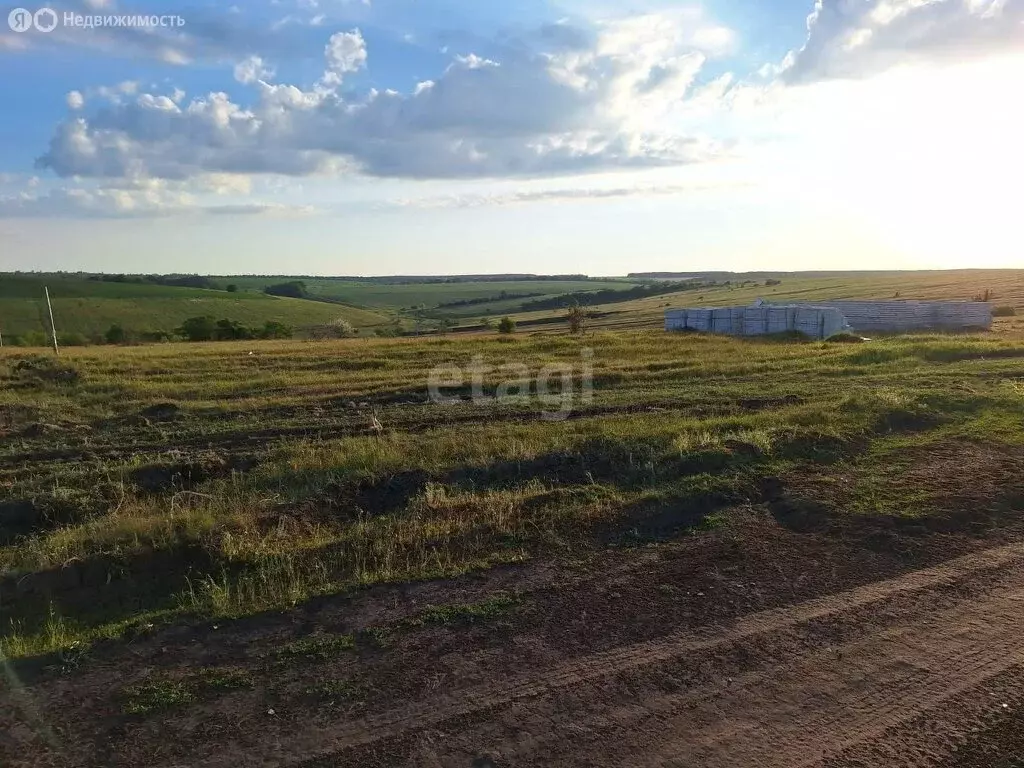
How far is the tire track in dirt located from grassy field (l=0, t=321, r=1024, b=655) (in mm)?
1715

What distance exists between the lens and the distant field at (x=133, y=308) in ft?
210

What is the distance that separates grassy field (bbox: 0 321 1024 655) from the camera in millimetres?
6086

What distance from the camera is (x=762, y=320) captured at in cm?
4144

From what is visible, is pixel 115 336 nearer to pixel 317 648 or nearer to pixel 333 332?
pixel 333 332

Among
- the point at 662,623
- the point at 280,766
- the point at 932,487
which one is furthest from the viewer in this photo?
the point at 932,487

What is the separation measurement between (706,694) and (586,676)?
674mm

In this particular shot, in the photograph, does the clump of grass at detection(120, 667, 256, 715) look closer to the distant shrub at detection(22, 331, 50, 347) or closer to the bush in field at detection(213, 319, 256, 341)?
the distant shrub at detection(22, 331, 50, 347)

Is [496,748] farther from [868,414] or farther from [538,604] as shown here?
[868,414]

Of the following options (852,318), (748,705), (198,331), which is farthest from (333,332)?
(748,705)

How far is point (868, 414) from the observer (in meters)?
11.5

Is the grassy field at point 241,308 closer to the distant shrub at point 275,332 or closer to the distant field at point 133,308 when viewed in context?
the distant field at point 133,308

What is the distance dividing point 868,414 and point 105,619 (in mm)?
10469

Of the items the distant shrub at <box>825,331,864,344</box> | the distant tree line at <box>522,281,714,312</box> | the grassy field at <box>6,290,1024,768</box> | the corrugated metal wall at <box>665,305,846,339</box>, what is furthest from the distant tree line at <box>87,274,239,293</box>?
the grassy field at <box>6,290,1024,768</box>

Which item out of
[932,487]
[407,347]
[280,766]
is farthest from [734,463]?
[407,347]
